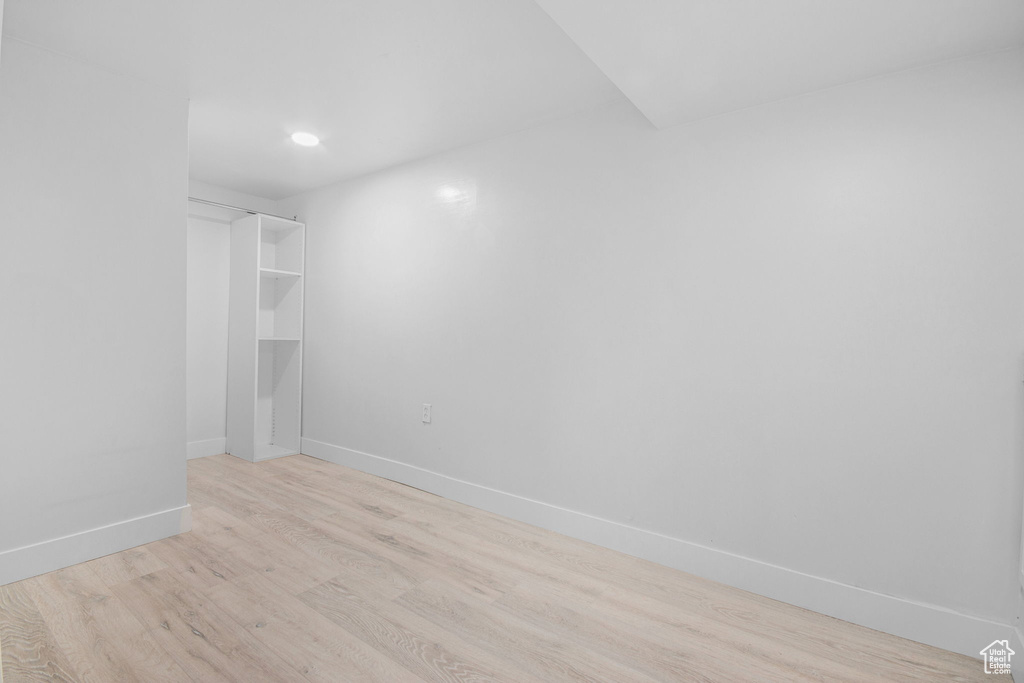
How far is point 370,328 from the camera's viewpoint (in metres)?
3.84

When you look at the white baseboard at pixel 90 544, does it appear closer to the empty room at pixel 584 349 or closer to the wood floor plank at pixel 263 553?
the empty room at pixel 584 349

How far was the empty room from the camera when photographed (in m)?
1.77

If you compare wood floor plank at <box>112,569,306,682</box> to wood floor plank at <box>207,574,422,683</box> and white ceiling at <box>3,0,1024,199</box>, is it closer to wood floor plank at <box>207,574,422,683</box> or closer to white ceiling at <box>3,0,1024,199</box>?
wood floor plank at <box>207,574,422,683</box>

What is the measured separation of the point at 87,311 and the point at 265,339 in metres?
1.82

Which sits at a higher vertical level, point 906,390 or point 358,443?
point 906,390

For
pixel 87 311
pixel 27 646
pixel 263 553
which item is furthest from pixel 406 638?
pixel 87 311

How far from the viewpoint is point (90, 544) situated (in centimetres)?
232

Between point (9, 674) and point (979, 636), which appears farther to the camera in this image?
point (979, 636)

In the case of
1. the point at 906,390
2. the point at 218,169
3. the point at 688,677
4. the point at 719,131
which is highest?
the point at 218,169

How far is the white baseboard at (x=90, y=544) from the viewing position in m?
2.12

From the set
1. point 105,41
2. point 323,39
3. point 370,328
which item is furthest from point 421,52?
point 370,328

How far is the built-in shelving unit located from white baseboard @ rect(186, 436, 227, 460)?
0.10m

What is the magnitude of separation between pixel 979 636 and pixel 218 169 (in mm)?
4875

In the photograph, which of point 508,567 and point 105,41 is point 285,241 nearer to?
point 105,41
